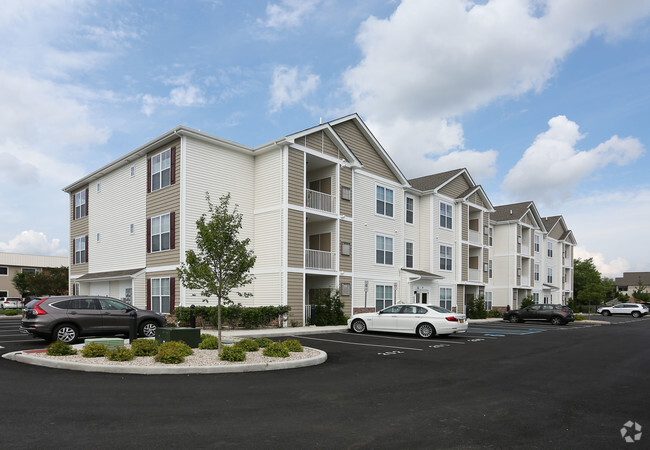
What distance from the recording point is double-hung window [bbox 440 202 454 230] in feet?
116

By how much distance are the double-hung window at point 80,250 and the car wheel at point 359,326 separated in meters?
19.4

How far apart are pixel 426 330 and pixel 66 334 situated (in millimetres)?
12615

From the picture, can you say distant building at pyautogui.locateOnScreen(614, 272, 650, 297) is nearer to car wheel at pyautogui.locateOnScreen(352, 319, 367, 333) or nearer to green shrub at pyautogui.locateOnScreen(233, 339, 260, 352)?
Answer: car wheel at pyautogui.locateOnScreen(352, 319, 367, 333)

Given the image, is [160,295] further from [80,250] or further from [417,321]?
[417,321]

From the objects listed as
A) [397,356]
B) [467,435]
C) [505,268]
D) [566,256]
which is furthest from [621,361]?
[566,256]

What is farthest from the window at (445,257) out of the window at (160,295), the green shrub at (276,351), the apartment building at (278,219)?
the green shrub at (276,351)

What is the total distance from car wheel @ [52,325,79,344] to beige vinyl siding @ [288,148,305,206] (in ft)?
37.8

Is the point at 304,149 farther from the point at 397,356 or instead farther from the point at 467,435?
the point at 467,435

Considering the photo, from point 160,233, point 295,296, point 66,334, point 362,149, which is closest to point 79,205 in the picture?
point 160,233

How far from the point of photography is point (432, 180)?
3681 centimetres

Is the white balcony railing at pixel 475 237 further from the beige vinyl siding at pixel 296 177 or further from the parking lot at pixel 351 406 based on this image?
the parking lot at pixel 351 406

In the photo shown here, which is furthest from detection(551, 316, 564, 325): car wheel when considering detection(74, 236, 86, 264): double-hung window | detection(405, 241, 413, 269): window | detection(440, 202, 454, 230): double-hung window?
detection(74, 236, 86, 264): double-hung window

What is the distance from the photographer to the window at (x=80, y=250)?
31.5m

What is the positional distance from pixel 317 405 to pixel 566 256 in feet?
202
